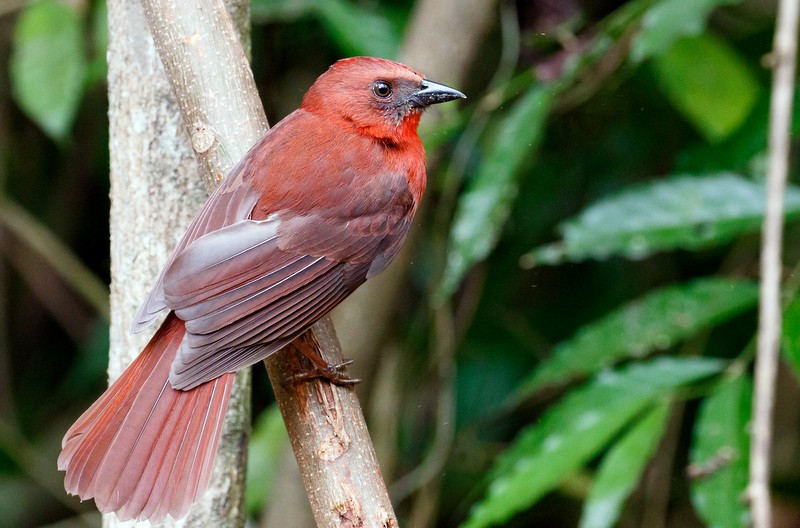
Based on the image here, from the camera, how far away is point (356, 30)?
10.4 ft

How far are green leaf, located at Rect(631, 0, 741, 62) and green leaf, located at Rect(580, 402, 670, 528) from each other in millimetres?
928

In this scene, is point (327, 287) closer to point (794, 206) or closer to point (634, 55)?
point (634, 55)

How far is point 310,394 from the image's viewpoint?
5.61 feet

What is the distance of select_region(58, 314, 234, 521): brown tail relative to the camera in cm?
173

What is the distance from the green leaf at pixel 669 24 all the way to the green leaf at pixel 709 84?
0.54 m

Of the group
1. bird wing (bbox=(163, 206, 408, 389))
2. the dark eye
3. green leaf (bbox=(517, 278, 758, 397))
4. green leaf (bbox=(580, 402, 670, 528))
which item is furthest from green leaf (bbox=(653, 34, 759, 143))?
bird wing (bbox=(163, 206, 408, 389))

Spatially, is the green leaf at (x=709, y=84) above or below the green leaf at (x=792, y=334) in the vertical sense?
above

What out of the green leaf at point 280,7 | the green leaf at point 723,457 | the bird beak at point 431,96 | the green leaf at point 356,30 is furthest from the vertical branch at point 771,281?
the green leaf at point 280,7

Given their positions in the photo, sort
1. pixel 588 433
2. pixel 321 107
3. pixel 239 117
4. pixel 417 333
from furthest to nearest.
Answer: pixel 417 333 < pixel 321 107 < pixel 588 433 < pixel 239 117

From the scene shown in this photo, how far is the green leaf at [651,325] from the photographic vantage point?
8.13 ft

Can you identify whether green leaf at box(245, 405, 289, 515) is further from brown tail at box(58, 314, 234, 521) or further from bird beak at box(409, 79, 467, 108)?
brown tail at box(58, 314, 234, 521)

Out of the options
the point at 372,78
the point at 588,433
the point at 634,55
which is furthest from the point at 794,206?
the point at 372,78

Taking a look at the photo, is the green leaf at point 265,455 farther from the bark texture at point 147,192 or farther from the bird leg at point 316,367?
the bird leg at point 316,367

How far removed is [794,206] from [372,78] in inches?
45.3
